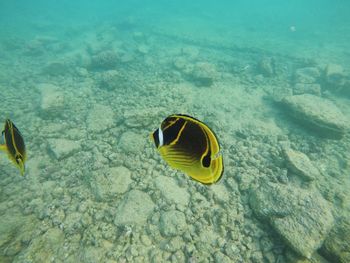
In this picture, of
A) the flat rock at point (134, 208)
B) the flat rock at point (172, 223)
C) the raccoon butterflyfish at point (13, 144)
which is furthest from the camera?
the flat rock at point (134, 208)

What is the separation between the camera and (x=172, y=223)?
4004 millimetres

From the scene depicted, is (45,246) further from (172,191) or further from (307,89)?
(307,89)

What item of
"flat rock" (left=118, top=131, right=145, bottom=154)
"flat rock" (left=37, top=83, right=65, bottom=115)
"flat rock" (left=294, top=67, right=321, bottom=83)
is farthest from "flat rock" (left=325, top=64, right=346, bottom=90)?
"flat rock" (left=37, top=83, right=65, bottom=115)

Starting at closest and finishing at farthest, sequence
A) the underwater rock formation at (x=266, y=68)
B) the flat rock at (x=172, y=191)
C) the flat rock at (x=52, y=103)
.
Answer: the flat rock at (x=172, y=191) → the flat rock at (x=52, y=103) → the underwater rock formation at (x=266, y=68)

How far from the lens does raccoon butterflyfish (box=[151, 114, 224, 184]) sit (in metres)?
1.17

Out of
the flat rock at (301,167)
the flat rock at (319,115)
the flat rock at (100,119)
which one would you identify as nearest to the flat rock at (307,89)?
the flat rock at (319,115)

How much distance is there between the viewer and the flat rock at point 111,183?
14.6 feet

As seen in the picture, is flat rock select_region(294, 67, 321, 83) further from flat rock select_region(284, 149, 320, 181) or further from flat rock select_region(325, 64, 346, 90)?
flat rock select_region(284, 149, 320, 181)

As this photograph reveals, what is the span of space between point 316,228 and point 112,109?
642 centimetres

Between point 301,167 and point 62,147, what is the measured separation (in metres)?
6.02

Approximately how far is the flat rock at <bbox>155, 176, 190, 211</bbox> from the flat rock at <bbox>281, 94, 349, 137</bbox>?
509 centimetres

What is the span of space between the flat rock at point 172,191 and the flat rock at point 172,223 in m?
0.28

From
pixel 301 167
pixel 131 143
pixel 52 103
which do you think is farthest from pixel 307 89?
pixel 52 103

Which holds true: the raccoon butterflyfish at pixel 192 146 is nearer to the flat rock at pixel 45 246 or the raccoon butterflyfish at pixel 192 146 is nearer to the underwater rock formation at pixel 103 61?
the flat rock at pixel 45 246
